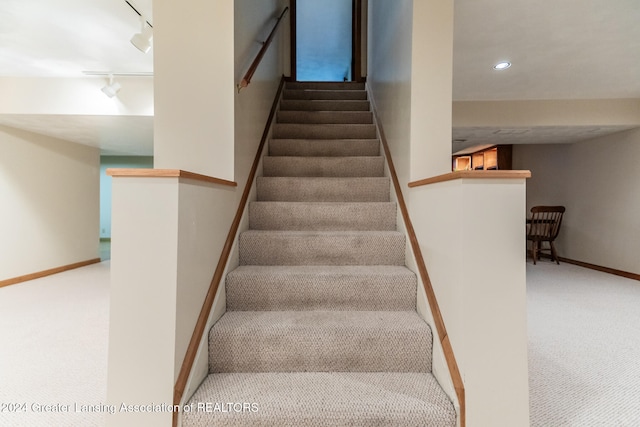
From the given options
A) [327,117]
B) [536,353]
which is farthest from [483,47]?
[536,353]

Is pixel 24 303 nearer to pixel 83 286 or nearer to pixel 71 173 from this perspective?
pixel 83 286

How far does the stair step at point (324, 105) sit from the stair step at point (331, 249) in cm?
218

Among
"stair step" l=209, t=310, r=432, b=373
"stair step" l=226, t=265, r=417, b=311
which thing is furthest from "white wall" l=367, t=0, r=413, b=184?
"stair step" l=209, t=310, r=432, b=373

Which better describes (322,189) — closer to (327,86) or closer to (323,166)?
(323,166)

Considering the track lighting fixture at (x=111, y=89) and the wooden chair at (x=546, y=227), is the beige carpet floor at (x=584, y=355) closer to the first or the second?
the wooden chair at (x=546, y=227)

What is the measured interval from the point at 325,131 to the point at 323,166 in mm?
623

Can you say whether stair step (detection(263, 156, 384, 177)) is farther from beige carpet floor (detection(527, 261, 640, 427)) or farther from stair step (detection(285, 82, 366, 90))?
stair step (detection(285, 82, 366, 90))

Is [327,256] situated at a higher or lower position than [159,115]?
lower

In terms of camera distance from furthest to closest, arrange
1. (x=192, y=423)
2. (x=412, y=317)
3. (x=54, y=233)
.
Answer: (x=54, y=233) → (x=412, y=317) → (x=192, y=423)

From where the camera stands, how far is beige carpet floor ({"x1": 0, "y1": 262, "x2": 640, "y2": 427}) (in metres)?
1.42

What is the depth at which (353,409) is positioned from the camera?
1.14 metres

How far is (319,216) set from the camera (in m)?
2.11

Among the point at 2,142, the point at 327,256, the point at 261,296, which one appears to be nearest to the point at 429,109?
the point at 327,256

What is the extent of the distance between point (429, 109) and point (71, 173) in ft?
17.4
